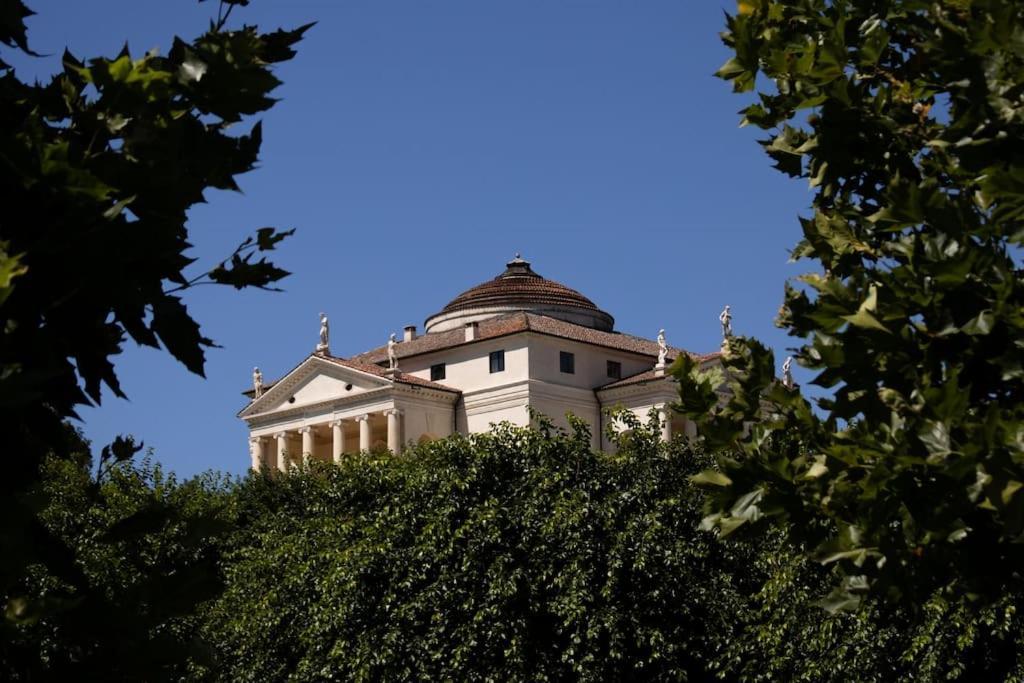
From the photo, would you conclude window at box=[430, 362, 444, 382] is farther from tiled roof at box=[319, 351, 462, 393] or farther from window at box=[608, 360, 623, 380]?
window at box=[608, 360, 623, 380]

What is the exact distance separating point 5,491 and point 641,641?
73.9 feet

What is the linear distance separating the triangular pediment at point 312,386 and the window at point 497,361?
21.5ft

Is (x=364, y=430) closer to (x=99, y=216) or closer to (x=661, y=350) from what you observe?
(x=661, y=350)

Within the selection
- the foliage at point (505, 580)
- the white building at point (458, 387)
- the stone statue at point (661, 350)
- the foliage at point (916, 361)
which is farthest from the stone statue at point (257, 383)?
the foliage at point (916, 361)

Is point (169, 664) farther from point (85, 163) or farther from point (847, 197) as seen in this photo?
point (847, 197)

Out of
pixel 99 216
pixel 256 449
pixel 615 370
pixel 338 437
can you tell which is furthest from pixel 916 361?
pixel 256 449

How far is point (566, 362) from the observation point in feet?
265

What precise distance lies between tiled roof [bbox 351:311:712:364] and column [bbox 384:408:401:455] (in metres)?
6.30

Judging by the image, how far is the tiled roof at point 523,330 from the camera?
80.5m

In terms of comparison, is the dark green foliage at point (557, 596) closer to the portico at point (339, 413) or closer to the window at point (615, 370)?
the portico at point (339, 413)

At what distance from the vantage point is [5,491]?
4367 millimetres

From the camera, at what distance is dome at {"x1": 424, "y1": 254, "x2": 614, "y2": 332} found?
90875mm

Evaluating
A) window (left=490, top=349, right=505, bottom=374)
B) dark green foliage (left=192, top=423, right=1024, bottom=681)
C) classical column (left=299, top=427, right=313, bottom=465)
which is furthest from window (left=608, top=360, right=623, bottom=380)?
dark green foliage (left=192, top=423, right=1024, bottom=681)

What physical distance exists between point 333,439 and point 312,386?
3.54m
